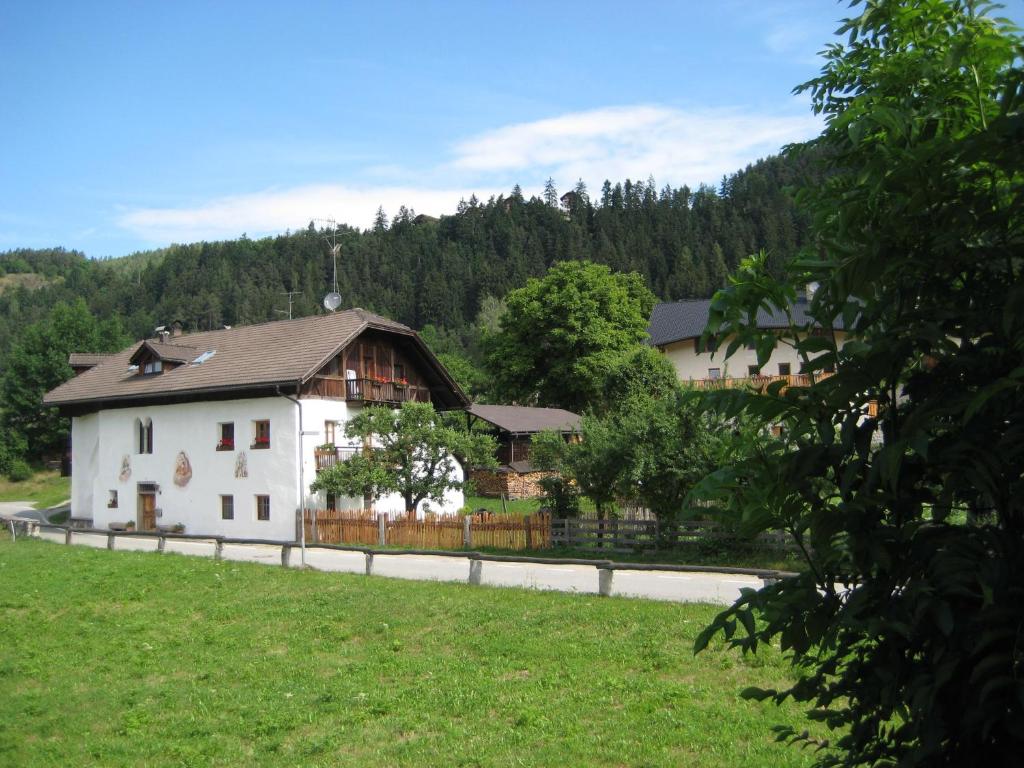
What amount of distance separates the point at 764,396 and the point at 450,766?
23.2 feet

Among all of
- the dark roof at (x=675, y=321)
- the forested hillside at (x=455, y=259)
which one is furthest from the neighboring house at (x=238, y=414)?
the forested hillside at (x=455, y=259)

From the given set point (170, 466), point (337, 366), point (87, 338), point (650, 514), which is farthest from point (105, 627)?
point (87, 338)

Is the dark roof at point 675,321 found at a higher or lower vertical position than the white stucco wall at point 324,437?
higher

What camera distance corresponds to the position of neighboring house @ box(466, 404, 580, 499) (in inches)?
1873

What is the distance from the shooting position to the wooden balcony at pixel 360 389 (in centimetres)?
3338

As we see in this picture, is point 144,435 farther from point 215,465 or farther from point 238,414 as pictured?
point 238,414

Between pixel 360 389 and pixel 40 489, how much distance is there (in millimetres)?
44486

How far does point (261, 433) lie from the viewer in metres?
33.7

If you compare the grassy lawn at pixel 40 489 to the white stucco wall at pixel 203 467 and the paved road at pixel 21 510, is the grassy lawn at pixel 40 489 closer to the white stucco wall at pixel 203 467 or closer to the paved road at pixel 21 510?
the paved road at pixel 21 510

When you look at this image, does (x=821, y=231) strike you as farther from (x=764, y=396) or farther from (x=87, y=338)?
(x=87, y=338)

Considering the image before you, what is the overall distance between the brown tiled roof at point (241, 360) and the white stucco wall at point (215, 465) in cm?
92

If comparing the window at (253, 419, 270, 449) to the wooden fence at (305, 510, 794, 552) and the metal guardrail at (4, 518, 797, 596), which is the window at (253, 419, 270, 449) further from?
the metal guardrail at (4, 518, 797, 596)

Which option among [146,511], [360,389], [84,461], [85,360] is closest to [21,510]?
[85,360]

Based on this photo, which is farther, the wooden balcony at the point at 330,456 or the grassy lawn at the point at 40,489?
the grassy lawn at the point at 40,489
